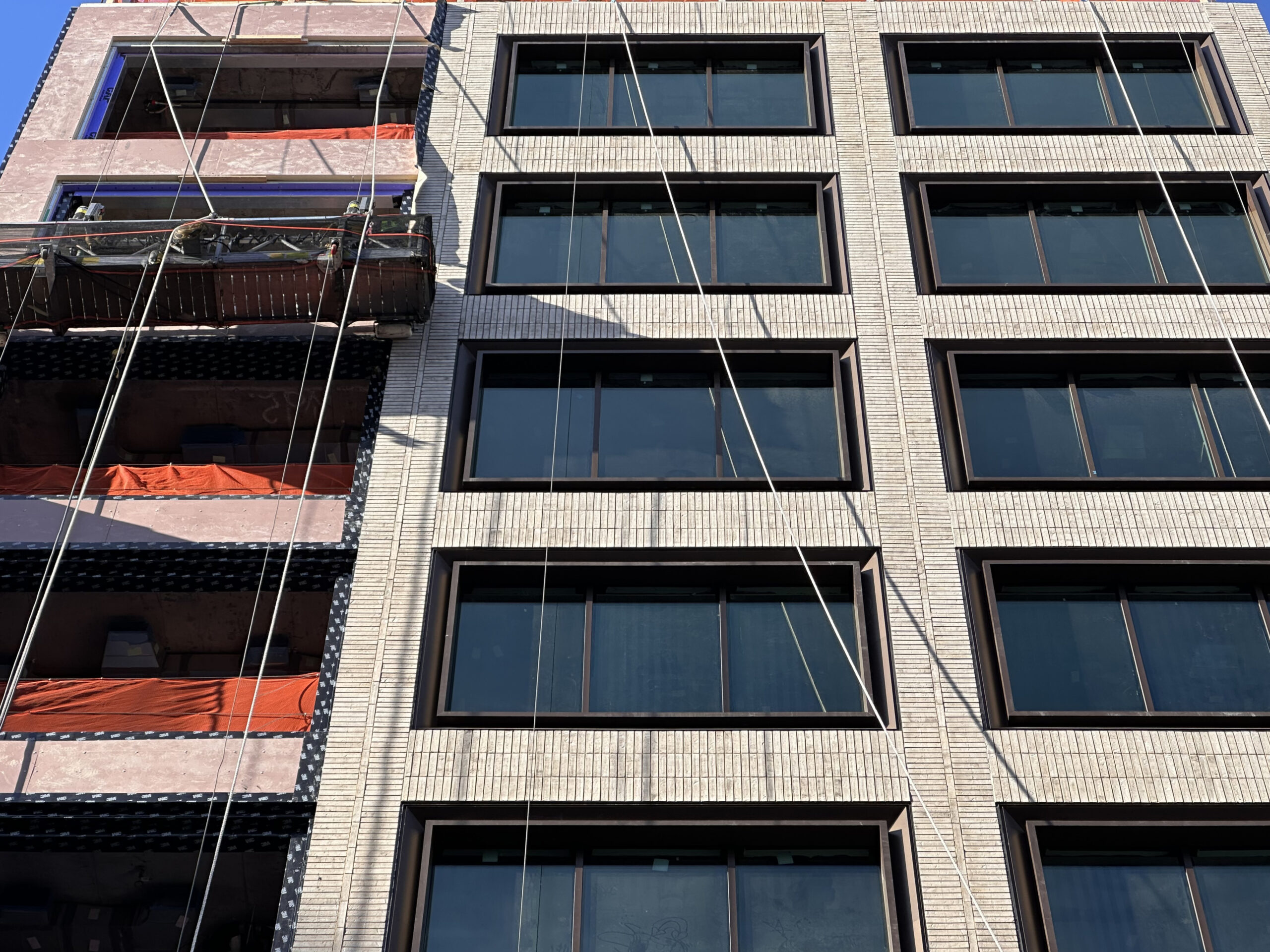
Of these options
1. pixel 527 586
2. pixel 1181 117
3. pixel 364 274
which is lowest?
pixel 527 586

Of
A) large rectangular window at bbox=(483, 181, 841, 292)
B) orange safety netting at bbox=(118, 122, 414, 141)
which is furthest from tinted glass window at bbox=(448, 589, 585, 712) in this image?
orange safety netting at bbox=(118, 122, 414, 141)

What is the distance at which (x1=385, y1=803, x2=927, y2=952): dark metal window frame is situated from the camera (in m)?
16.1

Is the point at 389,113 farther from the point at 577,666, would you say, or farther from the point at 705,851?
the point at 705,851

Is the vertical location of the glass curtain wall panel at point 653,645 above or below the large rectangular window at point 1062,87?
below

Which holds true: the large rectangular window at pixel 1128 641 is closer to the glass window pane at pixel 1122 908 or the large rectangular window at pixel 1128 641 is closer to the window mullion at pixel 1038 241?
the glass window pane at pixel 1122 908

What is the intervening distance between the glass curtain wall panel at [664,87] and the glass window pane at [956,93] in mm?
2080

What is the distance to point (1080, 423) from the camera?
20.3 meters

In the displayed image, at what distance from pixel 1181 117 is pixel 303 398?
17.1 meters

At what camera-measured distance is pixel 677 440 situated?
2028 cm

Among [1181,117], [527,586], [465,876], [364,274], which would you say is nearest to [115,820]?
[465,876]

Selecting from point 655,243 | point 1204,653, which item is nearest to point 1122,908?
point 1204,653

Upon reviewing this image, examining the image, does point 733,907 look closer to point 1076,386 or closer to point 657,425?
point 657,425

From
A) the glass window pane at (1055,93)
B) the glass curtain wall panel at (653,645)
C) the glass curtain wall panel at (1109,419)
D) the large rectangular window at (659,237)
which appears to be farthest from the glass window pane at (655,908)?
the glass window pane at (1055,93)

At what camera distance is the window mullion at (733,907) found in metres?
15.6
